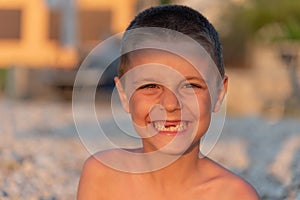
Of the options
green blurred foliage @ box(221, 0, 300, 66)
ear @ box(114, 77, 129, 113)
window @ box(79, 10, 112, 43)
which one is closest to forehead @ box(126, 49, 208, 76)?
ear @ box(114, 77, 129, 113)

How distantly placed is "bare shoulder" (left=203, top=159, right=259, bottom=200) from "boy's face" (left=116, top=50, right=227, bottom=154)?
0.95 feet

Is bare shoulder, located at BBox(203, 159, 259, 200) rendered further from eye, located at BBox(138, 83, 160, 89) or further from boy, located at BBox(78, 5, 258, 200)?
eye, located at BBox(138, 83, 160, 89)

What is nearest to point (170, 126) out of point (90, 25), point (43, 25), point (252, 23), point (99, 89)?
point (99, 89)

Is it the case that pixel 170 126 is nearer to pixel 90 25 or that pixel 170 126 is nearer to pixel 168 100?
pixel 168 100

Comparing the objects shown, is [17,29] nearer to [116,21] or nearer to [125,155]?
[116,21]

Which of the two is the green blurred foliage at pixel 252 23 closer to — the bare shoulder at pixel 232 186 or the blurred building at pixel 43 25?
the blurred building at pixel 43 25

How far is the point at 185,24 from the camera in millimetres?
2564

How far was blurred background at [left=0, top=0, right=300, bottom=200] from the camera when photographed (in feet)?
17.2

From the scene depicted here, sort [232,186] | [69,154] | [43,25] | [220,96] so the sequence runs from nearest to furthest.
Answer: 1. [220,96]
2. [232,186]
3. [69,154]
4. [43,25]

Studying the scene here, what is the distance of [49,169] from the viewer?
5.30m

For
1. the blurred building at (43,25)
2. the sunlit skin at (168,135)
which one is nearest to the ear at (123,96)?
the sunlit skin at (168,135)

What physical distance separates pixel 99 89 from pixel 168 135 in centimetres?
938

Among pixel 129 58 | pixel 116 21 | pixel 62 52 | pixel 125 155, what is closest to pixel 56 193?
pixel 125 155

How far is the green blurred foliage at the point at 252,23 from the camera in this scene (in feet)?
62.7
